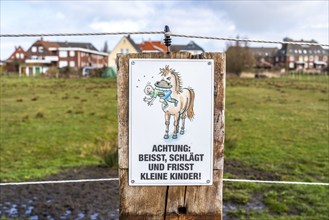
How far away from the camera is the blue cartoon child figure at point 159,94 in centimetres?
158

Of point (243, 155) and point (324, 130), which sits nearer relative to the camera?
point (243, 155)

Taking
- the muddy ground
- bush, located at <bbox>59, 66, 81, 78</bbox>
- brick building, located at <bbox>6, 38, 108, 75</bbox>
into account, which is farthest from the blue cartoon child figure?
brick building, located at <bbox>6, 38, 108, 75</bbox>

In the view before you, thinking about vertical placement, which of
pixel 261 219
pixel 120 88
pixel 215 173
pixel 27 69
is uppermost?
pixel 27 69

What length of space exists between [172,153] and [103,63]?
75361mm

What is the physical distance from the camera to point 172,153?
1603 mm

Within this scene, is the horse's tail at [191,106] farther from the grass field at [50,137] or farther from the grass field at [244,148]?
the grass field at [50,137]

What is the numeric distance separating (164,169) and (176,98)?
12.3 inches

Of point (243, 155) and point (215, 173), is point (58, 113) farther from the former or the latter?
point (215, 173)

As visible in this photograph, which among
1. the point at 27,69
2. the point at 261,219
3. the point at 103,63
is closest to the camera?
the point at 261,219

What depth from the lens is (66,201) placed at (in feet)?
18.7

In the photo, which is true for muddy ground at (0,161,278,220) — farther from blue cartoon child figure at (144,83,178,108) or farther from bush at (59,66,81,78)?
bush at (59,66,81,78)

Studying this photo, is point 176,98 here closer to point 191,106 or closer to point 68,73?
point 191,106

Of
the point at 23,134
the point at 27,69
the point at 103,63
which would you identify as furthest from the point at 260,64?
the point at 23,134

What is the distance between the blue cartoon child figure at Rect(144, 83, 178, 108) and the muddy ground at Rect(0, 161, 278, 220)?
153 inches
